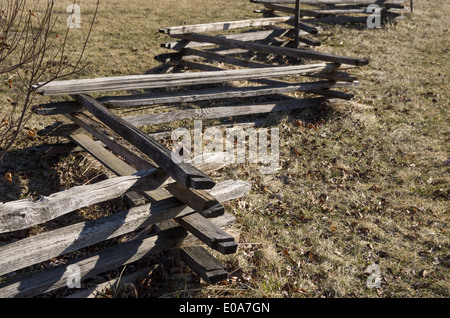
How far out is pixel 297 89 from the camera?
912 cm

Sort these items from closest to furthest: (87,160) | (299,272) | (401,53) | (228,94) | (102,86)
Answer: (299,272)
(102,86)
(87,160)
(228,94)
(401,53)

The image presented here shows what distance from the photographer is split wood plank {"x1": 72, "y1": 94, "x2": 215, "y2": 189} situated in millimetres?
4266

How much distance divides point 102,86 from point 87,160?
1299 millimetres

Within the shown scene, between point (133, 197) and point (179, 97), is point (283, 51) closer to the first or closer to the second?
point (179, 97)

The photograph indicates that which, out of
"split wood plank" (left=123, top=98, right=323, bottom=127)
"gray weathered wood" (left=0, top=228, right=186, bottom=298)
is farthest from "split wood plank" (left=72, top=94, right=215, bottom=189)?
"split wood plank" (left=123, top=98, right=323, bottom=127)

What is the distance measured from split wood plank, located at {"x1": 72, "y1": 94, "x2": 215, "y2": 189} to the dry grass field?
1.03 metres

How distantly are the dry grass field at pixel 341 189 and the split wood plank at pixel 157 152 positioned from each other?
3.40ft

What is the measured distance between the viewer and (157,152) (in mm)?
4828

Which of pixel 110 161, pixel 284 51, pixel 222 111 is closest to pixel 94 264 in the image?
pixel 110 161

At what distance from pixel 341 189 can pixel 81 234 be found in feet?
13.6
